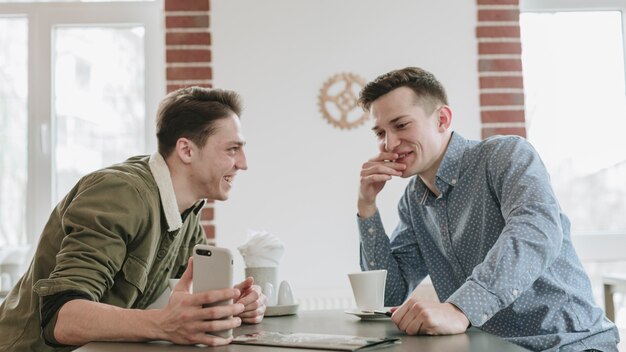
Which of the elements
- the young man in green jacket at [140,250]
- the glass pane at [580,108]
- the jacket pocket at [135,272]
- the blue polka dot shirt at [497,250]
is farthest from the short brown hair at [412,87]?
the glass pane at [580,108]

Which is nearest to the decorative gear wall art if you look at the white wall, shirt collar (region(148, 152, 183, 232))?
the white wall

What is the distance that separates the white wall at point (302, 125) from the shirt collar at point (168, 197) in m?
1.69

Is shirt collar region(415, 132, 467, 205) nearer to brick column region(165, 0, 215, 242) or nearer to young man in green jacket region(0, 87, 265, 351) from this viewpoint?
young man in green jacket region(0, 87, 265, 351)

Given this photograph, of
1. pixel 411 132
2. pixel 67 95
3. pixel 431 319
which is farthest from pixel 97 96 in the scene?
pixel 431 319

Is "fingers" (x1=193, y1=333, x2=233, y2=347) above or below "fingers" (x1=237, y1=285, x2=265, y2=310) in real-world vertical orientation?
below

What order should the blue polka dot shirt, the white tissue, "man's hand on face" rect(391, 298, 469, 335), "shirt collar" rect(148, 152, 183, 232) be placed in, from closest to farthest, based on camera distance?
"man's hand on face" rect(391, 298, 469, 335) → the blue polka dot shirt → "shirt collar" rect(148, 152, 183, 232) → the white tissue

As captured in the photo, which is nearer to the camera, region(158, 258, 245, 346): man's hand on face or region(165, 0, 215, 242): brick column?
region(158, 258, 245, 346): man's hand on face

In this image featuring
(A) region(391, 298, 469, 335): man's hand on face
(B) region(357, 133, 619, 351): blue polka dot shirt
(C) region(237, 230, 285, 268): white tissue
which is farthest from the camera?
(C) region(237, 230, 285, 268): white tissue

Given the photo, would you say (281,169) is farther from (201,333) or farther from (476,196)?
(201,333)

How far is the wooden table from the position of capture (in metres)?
1.33

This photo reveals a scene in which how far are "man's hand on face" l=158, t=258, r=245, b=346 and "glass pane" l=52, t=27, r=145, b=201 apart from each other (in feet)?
8.35

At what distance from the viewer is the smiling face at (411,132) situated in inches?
81.7

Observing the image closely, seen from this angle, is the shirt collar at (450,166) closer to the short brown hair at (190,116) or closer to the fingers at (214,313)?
the short brown hair at (190,116)

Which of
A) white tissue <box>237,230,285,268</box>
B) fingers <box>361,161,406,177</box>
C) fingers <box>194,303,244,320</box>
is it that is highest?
fingers <box>361,161,406,177</box>
